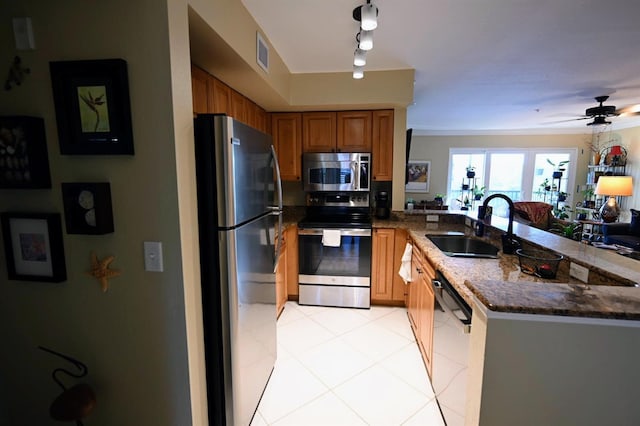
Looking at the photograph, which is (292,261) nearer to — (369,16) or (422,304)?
(422,304)

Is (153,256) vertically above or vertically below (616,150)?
below

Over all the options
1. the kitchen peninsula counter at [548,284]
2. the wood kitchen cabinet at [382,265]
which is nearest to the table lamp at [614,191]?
the kitchen peninsula counter at [548,284]

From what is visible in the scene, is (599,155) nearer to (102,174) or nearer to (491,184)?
(491,184)

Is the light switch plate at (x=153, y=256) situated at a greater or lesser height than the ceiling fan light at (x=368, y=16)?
lesser

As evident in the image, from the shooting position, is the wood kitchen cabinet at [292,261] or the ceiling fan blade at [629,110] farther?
the ceiling fan blade at [629,110]

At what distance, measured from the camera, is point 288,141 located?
135 inches

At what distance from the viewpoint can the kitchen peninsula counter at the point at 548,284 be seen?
964 mm

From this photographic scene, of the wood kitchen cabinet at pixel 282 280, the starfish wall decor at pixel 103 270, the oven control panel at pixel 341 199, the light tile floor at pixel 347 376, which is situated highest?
the oven control panel at pixel 341 199

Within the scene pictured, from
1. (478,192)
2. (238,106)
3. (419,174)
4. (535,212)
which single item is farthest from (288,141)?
(478,192)

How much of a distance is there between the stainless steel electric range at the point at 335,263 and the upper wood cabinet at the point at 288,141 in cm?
70

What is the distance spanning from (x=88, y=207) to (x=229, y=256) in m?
0.61

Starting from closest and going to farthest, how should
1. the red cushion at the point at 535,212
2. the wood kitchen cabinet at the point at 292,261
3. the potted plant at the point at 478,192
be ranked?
1. the wood kitchen cabinet at the point at 292,261
2. the red cushion at the point at 535,212
3. the potted plant at the point at 478,192

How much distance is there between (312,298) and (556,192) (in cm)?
717

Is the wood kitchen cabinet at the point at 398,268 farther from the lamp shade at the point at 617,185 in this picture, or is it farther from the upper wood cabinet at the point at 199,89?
the lamp shade at the point at 617,185
